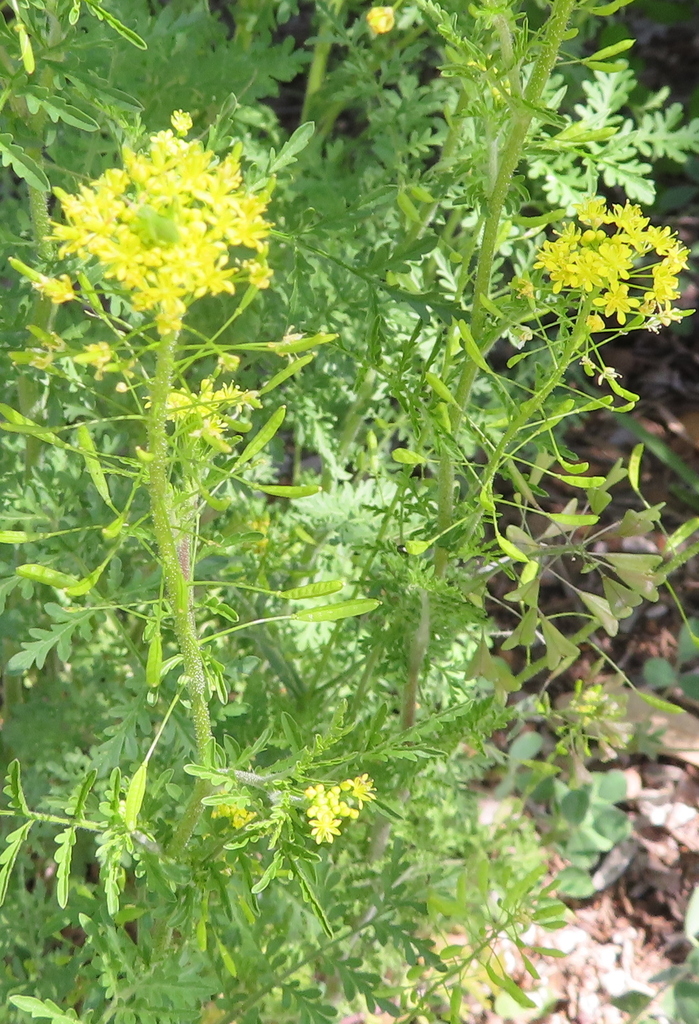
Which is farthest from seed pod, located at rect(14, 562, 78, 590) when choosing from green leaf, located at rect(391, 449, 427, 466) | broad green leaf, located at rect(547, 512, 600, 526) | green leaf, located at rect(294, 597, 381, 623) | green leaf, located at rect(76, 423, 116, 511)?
broad green leaf, located at rect(547, 512, 600, 526)

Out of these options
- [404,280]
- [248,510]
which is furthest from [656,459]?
[404,280]

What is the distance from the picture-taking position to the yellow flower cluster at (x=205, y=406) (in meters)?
0.70

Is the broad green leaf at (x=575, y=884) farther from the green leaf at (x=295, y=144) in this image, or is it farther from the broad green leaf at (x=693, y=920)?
the green leaf at (x=295, y=144)

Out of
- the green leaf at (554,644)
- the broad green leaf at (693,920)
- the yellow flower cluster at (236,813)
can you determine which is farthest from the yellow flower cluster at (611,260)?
the broad green leaf at (693,920)

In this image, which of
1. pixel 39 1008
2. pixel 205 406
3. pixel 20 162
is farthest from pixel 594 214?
pixel 39 1008

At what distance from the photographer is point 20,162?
31.5 inches

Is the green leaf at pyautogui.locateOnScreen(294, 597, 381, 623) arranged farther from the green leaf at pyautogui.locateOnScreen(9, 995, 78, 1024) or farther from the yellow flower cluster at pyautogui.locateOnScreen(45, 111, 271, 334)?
the green leaf at pyautogui.locateOnScreen(9, 995, 78, 1024)

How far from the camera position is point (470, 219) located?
3.85ft

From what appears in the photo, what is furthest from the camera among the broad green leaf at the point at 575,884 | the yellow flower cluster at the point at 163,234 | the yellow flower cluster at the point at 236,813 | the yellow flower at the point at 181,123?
the broad green leaf at the point at 575,884

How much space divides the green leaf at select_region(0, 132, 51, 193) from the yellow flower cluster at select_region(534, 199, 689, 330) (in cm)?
42

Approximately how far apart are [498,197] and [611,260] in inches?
4.9

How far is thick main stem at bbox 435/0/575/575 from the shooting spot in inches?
30.4

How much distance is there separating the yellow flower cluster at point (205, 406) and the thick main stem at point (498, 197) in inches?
9.1

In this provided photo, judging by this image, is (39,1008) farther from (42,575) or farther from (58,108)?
(58,108)
